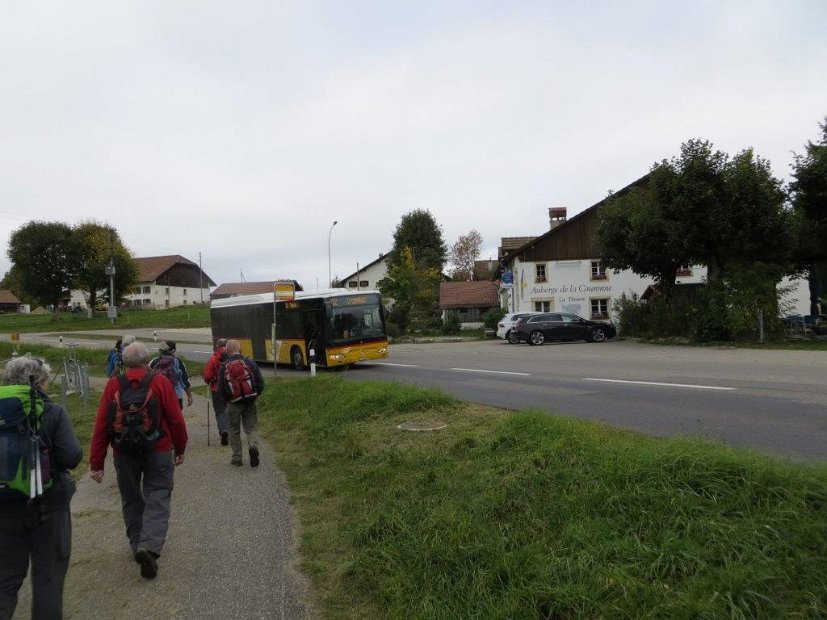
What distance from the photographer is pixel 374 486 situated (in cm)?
652

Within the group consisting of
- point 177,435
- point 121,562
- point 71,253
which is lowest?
point 121,562

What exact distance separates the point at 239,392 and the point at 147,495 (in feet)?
10.4

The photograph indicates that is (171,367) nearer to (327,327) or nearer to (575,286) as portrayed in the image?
(327,327)

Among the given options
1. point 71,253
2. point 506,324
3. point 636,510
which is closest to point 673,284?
point 506,324

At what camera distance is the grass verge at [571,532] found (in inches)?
131

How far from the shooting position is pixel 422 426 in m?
8.73

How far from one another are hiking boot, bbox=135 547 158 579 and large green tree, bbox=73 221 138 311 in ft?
238

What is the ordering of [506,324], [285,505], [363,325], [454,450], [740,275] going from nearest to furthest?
[285,505], [454,450], [363,325], [740,275], [506,324]

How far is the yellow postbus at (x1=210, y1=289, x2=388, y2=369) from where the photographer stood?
21.2 m

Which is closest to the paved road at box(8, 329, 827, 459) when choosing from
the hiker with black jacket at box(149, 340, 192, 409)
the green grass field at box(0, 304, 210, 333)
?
the hiker with black jacket at box(149, 340, 192, 409)

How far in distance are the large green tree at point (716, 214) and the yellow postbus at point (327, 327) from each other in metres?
13.4

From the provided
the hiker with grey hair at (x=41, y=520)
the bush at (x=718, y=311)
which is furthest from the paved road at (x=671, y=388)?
the hiker with grey hair at (x=41, y=520)

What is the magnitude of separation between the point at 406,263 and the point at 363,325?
36.9 m

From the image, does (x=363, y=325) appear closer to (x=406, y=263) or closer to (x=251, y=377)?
(x=251, y=377)
